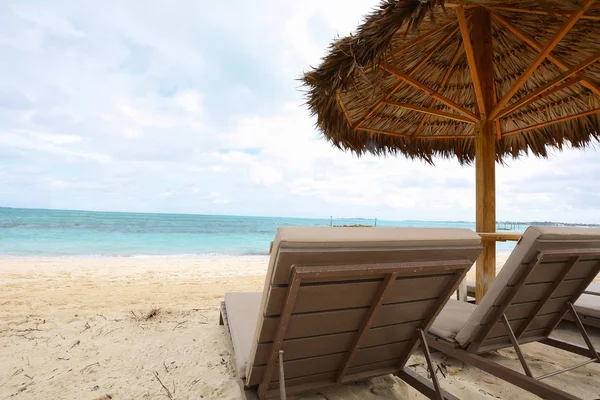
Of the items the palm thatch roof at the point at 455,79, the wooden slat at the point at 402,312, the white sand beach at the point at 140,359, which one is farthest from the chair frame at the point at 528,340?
the palm thatch roof at the point at 455,79

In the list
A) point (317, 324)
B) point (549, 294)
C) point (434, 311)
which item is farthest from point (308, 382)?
point (549, 294)

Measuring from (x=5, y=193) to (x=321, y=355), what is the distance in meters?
51.9

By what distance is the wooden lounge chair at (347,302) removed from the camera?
3.29 ft

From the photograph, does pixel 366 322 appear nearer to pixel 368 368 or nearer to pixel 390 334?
pixel 390 334

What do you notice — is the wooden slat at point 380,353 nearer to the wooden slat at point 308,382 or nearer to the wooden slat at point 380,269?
the wooden slat at point 308,382

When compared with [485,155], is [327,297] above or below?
below

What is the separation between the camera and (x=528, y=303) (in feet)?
5.86

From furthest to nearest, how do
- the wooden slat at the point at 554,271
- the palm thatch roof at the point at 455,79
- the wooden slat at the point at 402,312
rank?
the palm thatch roof at the point at 455,79 → the wooden slat at the point at 554,271 → the wooden slat at the point at 402,312

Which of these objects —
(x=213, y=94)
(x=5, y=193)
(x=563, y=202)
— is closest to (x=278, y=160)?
(x=213, y=94)

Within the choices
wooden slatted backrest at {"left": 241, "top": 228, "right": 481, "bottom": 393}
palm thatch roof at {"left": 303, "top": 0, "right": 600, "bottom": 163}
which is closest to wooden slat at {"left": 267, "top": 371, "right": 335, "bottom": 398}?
wooden slatted backrest at {"left": 241, "top": 228, "right": 481, "bottom": 393}

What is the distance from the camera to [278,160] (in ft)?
131

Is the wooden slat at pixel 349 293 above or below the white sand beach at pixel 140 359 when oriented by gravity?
above

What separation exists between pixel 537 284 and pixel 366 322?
1071 millimetres

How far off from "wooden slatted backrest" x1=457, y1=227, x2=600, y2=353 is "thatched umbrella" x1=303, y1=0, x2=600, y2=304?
112 centimetres
